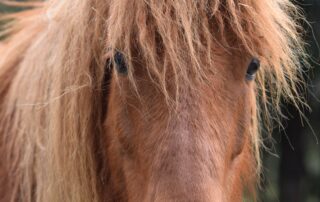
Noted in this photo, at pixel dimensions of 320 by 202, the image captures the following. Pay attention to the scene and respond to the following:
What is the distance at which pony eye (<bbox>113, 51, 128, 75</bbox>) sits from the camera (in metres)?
2.38

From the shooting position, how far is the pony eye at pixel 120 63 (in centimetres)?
238

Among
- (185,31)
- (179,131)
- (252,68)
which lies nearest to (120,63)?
(185,31)

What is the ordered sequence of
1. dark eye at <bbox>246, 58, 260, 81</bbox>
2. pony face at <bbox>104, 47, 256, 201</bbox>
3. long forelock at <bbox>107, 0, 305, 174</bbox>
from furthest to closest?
dark eye at <bbox>246, 58, 260, 81</bbox>, long forelock at <bbox>107, 0, 305, 174</bbox>, pony face at <bbox>104, 47, 256, 201</bbox>

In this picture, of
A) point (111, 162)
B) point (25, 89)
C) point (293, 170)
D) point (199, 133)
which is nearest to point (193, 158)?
point (199, 133)

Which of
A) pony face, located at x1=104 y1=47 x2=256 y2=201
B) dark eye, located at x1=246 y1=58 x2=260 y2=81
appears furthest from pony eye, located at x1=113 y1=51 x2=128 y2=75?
dark eye, located at x1=246 y1=58 x2=260 y2=81

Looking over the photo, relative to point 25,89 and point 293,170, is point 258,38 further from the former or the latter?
point 293,170

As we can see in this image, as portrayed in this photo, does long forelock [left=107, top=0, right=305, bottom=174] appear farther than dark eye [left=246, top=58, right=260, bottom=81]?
No

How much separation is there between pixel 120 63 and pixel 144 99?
0.60 feet

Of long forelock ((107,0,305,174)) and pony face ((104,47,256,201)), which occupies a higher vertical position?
long forelock ((107,0,305,174))

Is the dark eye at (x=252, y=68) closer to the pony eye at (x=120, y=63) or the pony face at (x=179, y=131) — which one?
the pony face at (x=179, y=131)

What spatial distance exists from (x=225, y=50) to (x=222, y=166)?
0.46 metres

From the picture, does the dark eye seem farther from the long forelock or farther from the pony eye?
the pony eye

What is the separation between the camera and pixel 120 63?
7.84ft

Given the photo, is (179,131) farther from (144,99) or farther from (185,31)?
(185,31)
